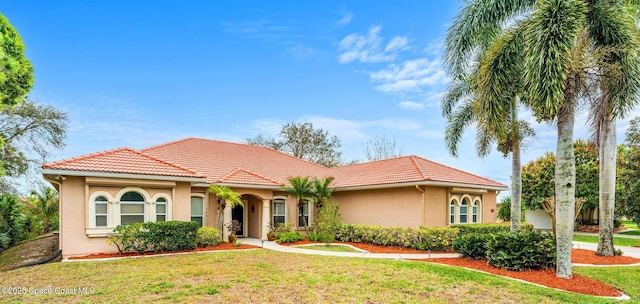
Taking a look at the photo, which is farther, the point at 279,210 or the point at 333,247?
the point at 279,210

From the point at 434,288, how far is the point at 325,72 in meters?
14.4

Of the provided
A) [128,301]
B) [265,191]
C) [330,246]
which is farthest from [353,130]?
[128,301]

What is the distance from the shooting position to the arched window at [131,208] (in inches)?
536

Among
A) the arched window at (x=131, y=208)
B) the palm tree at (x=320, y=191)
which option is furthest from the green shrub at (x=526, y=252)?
the arched window at (x=131, y=208)

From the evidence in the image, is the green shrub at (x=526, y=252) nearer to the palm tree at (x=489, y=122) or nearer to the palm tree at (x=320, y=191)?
the palm tree at (x=489, y=122)

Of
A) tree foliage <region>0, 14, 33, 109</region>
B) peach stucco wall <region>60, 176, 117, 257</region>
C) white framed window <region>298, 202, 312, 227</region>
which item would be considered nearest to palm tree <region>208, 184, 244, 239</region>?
peach stucco wall <region>60, 176, 117, 257</region>

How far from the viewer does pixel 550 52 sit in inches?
340

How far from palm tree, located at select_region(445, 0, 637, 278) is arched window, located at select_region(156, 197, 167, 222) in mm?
12133

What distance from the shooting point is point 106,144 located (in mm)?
21672

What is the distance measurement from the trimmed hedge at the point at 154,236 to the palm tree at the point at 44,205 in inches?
601

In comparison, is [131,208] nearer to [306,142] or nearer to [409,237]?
[409,237]

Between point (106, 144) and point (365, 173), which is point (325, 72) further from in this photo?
point (106, 144)

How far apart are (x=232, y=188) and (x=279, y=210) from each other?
11.1ft

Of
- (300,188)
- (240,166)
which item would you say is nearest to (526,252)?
(300,188)
